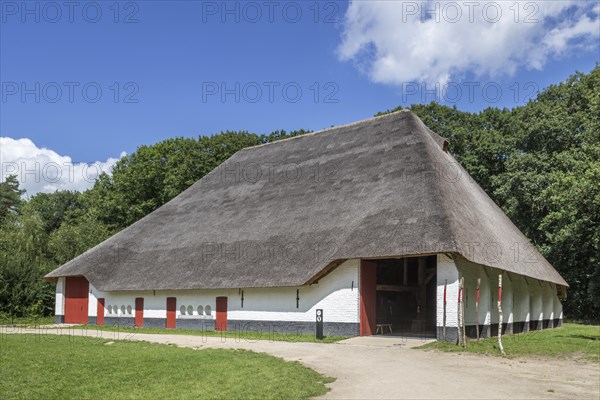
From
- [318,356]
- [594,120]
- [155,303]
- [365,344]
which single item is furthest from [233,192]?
[594,120]

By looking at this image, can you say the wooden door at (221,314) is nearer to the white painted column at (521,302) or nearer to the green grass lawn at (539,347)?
the green grass lawn at (539,347)

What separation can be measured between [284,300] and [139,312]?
10.4m

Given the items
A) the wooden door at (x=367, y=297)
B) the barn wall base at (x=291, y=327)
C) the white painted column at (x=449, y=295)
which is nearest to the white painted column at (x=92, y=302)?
the barn wall base at (x=291, y=327)

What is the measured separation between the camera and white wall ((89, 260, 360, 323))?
25.3 metres

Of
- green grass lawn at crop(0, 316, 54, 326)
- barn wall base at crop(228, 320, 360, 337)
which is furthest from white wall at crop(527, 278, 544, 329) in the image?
green grass lawn at crop(0, 316, 54, 326)

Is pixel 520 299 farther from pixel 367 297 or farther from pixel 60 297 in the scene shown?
pixel 60 297

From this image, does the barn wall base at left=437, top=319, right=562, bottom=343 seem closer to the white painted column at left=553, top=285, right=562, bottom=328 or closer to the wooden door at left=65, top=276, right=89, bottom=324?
the white painted column at left=553, top=285, right=562, bottom=328

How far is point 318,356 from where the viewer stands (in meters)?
17.8

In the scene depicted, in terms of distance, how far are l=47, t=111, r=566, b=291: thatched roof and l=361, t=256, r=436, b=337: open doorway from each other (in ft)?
12.9

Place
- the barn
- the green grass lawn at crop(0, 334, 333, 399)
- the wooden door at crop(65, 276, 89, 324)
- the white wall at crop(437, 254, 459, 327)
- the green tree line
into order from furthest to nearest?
the green tree line < the wooden door at crop(65, 276, 89, 324) < the barn < the white wall at crop(437, 254, 459, 327) < the green grass lawn at crop(0, 334, 333, 399)

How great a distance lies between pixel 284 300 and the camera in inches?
1072

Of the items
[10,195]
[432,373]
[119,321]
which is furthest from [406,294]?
[10,195]

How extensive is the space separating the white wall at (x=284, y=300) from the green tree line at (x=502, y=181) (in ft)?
43.6

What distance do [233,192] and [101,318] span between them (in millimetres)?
11149
